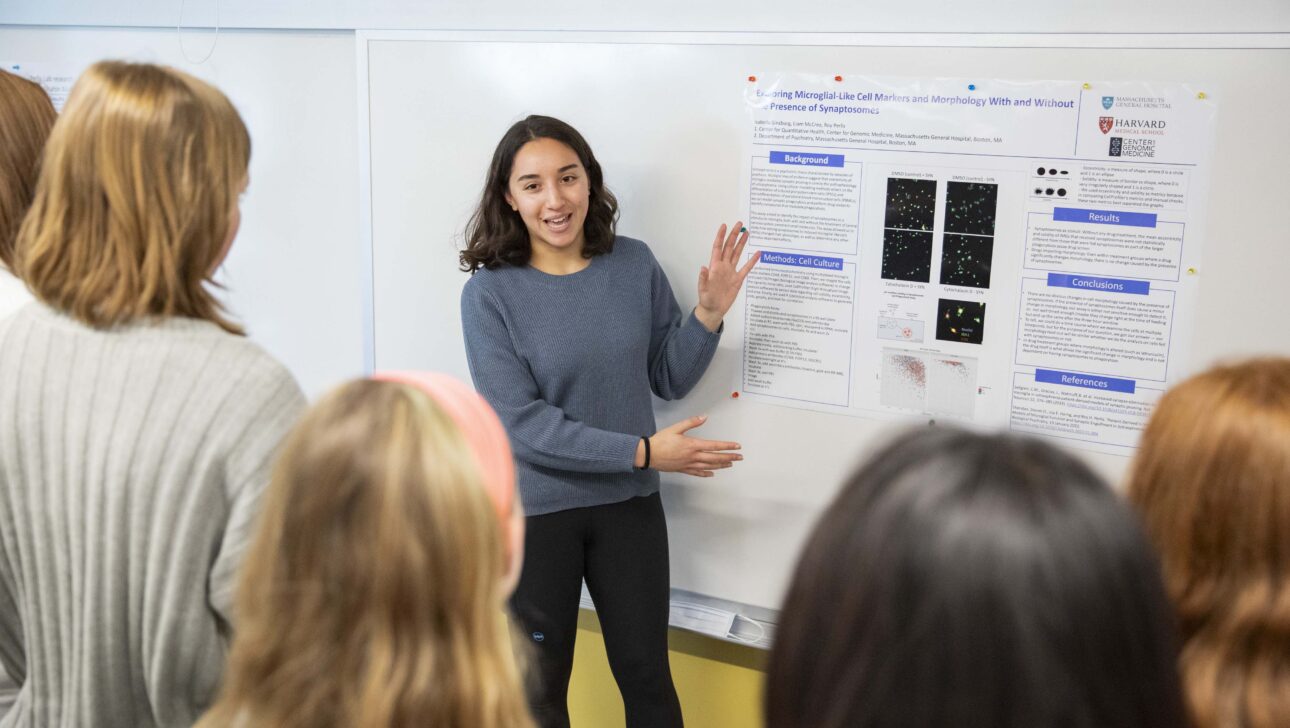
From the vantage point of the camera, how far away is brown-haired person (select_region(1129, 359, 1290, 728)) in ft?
2.83

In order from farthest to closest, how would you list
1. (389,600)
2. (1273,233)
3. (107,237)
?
(1273,233) < (107,237) < (389,600)

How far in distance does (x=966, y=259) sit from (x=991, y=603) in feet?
4.93

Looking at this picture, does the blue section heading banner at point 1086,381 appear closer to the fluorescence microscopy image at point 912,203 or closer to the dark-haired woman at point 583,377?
the fluorescence microscopy image at point 912,203

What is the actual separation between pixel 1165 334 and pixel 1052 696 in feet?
4.82

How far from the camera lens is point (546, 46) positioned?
7.70 feet

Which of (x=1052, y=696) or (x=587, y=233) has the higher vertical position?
(x=587, y=233)

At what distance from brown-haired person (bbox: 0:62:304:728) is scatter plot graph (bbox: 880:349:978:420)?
50.6 inches

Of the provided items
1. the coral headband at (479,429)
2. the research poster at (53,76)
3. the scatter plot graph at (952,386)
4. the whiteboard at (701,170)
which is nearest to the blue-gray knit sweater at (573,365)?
the whiteboard at (701,170)

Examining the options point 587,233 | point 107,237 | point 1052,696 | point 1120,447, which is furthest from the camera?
point 587,233

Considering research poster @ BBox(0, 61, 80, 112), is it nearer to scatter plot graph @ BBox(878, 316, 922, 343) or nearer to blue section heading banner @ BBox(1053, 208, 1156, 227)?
scatter plot graph @ BBox(878, 316, 922, 343)

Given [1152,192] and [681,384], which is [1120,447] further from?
[681,384]

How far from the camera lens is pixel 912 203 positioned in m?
2.07

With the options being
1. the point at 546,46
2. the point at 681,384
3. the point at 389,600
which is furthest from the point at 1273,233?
the point at 389,600

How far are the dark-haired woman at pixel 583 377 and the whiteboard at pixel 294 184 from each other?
60cm
